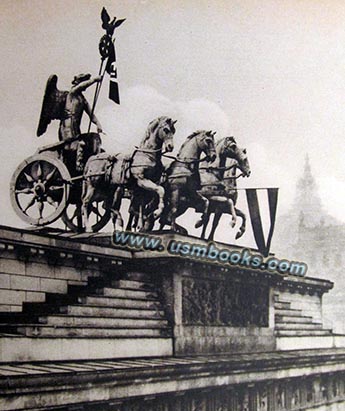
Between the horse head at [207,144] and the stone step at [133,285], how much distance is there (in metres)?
3.45

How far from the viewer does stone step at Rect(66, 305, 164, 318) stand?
47.5 feet

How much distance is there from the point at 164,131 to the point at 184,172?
139 centimetres

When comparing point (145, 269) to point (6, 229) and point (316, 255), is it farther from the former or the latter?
point (316, 255)

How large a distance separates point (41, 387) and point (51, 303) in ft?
12.3

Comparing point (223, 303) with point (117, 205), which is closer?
point (223, 303)

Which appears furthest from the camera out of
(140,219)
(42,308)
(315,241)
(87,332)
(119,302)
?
(315,241)

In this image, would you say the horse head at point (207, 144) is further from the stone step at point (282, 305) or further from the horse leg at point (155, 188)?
the stone step at point (282, 305)

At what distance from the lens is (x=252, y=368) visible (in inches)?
697

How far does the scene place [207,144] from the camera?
750 inches

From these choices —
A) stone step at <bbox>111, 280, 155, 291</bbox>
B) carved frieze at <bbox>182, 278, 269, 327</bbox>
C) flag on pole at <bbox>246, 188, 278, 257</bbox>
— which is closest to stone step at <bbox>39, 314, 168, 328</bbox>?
stone step at <bbox>111, 280, 155, 291</bbox>

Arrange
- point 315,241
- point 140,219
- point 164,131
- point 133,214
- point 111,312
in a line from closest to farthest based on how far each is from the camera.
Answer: point 111,312
point 164,131
point 140,219
point 133,214
point 315,241

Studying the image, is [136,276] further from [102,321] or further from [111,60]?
[111,60]

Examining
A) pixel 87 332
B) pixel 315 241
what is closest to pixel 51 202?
pixel 87 332

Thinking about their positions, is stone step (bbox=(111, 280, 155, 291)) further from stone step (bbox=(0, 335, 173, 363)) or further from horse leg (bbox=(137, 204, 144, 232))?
horse leg (bbox=(137, 204, 144, 232))
